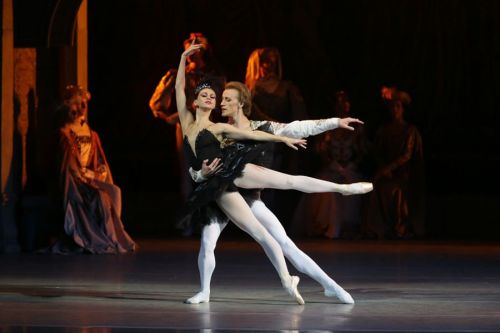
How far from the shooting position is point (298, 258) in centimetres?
851

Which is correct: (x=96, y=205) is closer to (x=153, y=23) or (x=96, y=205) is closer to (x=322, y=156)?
(x=322, y=156)

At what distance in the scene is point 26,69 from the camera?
1326cm

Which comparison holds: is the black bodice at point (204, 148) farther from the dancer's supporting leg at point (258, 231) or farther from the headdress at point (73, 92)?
the headdress at point (73, 92)

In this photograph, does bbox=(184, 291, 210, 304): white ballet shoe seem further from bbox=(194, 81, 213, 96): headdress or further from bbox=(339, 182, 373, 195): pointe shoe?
bbox=(194, 81, 213, 96): headdress

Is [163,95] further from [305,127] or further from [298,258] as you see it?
[298,258]

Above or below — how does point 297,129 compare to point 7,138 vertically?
above

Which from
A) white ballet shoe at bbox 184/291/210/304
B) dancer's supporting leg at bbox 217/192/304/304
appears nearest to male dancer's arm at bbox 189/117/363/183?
dancer's supporting leg at bbox 217/192/304/304

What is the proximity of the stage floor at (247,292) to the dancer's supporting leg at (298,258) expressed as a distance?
104 millimetres

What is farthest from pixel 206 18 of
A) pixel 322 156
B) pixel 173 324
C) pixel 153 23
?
pixel 173 324

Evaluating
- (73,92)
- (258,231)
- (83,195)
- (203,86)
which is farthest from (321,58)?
(258,231)

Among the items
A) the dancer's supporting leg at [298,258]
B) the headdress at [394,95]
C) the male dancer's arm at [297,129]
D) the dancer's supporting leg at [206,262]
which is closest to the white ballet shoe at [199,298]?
the dancer's supporting leg at [206,262]

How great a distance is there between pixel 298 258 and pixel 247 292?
27.8 inches

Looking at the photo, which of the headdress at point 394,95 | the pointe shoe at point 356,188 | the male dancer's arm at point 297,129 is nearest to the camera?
the pointe shoe at point 356,188

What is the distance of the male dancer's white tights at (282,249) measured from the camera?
27.7ft
